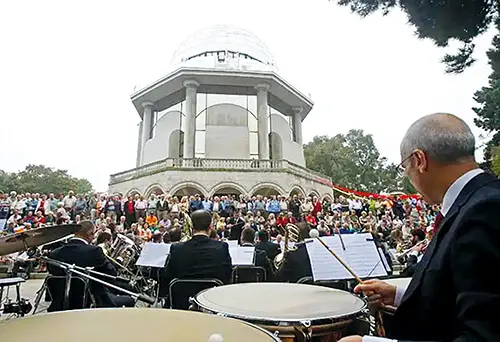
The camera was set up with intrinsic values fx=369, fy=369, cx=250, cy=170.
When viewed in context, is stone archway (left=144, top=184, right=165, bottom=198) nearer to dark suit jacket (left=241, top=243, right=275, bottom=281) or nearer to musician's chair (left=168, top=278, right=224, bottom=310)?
dark suit jacket (left=241, top=243, right=275, bottom=281)

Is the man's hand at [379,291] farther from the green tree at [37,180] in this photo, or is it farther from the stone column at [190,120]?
the green tree at [37,180]

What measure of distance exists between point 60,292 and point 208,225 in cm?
179

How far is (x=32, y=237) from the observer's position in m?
2.37

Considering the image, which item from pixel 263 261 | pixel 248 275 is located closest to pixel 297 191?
pixel 263 261

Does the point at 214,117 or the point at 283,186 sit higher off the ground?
the point at 214,117

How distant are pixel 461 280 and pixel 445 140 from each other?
0.53 meters

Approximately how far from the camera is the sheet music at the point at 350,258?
9.48 ft

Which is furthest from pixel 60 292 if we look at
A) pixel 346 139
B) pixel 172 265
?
pixel 346 139

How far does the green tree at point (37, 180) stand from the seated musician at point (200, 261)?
4565 centimetres

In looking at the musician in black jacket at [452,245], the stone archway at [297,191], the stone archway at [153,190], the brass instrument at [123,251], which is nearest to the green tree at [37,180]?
the stone archway at [153,190]

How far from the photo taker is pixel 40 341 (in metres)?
1.43

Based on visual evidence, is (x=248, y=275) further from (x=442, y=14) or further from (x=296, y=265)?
(x=442, y=14)

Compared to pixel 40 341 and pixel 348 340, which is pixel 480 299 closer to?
pixel 348 340

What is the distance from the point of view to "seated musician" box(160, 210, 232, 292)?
3.58m
